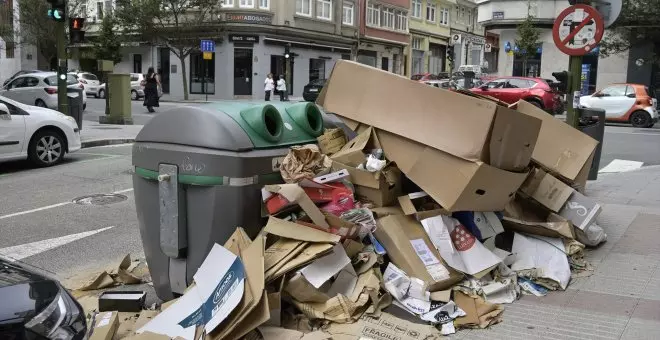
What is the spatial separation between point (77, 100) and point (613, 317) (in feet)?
46.9

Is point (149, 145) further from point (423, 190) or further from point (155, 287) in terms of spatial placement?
point (423, 190)

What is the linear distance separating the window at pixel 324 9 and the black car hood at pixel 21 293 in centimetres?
4242

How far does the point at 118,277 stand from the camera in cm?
518

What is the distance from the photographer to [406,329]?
12.9 feet

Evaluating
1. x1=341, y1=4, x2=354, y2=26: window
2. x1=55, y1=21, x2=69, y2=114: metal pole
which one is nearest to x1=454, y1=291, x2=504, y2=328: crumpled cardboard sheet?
x1=55, y1=21, x2=69, y2=114: metal pole

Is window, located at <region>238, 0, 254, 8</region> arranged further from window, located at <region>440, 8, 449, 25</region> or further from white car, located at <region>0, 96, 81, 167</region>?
window, located at <region>440, 8, 449, 25</region>

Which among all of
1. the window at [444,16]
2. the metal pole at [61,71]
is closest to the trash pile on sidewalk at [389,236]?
the metal pole at [61,71]

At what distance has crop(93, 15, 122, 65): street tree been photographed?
4316cm

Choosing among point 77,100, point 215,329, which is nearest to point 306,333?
point 215,329

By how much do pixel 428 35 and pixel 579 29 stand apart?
56.0 meters

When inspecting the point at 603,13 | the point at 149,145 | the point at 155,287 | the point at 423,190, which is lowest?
the point at 155,287

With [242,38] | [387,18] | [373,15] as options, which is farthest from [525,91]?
[387,18]

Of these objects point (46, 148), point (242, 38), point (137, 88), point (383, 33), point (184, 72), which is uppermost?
point (383, 33)

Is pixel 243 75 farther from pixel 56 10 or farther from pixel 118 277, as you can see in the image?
pixel 118 277
